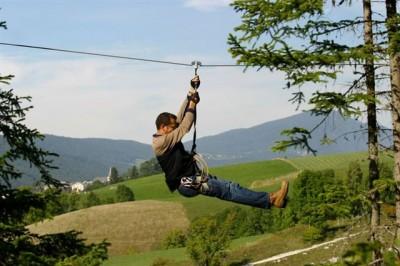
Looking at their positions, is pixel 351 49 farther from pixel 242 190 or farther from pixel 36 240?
pixel 36 240

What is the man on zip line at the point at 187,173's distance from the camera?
7.62m

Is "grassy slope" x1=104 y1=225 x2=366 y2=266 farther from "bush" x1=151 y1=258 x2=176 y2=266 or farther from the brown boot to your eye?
the brown boot

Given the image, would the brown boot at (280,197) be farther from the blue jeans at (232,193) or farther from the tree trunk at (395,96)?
the tree trunk at (395,96)

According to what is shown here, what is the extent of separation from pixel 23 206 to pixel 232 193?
15.0 feet

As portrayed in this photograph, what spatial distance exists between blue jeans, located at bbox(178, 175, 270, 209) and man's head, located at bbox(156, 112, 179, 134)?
30.2 inches

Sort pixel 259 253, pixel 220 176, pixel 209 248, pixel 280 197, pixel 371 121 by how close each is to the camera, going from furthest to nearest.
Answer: pixel 220 176
pixel 259 253
pixel 209 248
pixel 371 121
pixel 280 197

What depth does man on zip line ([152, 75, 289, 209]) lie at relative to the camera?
7.62 m

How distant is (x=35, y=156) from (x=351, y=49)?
6.34 metres

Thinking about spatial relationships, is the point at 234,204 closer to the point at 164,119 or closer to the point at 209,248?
the point at 209,248

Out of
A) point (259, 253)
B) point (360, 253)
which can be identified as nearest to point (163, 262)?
point (259, 253)

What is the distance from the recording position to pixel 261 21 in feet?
32.3

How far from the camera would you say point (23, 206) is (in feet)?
34.3

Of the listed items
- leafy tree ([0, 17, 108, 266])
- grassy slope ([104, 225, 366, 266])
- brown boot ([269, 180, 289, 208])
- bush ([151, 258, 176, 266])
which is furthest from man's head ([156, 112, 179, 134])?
bush ([151, 258, 176, 266])

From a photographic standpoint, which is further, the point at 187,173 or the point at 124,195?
the point at 124,195
